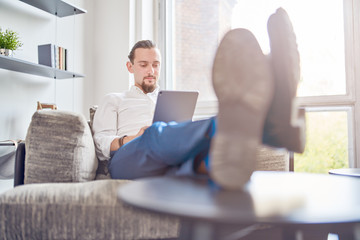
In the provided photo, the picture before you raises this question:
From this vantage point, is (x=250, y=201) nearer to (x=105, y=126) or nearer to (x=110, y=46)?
(x=105, y=126)

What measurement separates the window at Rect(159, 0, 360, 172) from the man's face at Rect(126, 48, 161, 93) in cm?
99

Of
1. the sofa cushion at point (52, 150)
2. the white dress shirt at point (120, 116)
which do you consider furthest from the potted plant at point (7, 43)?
the sofa cushion at point (52, 150)

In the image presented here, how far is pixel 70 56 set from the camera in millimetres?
2803

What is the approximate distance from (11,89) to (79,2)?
109cm

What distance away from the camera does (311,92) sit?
8.54 ft

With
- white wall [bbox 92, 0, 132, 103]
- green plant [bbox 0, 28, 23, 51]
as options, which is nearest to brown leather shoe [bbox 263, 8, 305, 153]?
green plant [bbox 0, 28, 23, 51]

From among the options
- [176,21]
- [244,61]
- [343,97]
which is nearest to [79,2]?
[176,21]

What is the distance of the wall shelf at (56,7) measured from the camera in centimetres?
236

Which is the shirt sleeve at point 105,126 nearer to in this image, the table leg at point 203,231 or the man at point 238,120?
the man at point 238,120

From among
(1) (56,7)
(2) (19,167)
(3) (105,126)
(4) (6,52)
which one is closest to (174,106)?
(3) (105,126)

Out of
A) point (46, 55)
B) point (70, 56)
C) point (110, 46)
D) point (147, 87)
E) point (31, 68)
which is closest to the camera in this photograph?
point (147, 87)

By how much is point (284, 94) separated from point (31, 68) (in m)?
2.02

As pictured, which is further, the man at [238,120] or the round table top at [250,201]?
the man at [238,120]

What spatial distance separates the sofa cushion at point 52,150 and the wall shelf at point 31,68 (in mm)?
1019
